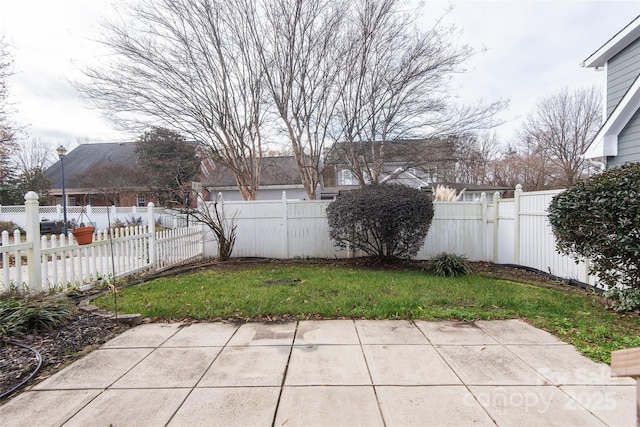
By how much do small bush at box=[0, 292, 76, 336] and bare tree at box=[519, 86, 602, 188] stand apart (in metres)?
23.9

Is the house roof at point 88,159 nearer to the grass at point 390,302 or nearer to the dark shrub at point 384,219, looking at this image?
the dark shrub at point 384,219

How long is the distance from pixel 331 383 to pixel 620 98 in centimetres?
886

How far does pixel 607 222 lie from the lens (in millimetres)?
3869

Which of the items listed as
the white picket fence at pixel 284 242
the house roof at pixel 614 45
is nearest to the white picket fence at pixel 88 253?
the white picket fence at pixel 284 242

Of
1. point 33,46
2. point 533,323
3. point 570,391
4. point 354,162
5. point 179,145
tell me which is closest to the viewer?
point 570,391

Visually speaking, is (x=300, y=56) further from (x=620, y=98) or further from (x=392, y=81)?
(x=620, y=98)

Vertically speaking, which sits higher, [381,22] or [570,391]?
[381,22]

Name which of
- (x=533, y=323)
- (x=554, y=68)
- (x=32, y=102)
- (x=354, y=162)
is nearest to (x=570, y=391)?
(x=533, y=323)

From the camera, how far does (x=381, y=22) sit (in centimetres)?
797

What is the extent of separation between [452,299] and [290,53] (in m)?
7.47

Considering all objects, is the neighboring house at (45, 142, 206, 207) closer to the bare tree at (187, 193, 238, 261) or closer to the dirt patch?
the bare tree at (187, 193, 238, 261)

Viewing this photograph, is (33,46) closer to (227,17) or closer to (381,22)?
(227,17)

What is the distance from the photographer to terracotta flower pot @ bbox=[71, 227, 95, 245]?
500cm

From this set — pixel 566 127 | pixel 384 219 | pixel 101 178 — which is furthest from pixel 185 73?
pixel 566 127
